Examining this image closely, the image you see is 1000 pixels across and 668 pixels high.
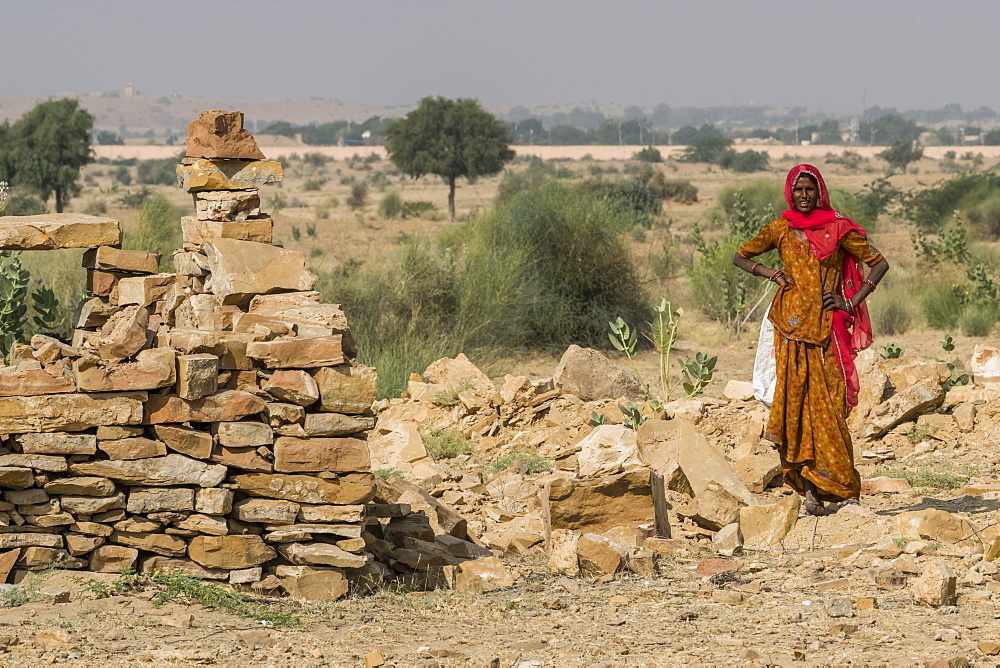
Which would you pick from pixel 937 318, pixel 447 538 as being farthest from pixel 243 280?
pixel 937 318

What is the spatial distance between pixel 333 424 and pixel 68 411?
117 centimetres

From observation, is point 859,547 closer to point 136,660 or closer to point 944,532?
point 944,532

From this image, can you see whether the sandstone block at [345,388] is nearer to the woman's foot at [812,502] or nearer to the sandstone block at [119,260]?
the sandstone block at [119,260]

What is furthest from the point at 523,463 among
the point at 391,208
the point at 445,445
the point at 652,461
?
the point at 391,208

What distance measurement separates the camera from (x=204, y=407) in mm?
5152

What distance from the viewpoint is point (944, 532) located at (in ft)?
18.8

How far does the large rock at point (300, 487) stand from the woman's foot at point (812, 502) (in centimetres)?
264

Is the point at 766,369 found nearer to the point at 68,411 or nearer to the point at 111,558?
the point at 111,558

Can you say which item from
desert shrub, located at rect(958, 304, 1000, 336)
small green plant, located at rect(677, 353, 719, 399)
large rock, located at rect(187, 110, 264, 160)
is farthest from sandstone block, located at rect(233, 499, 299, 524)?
desert shrub, located at rect(958, 304, 1000, 336)

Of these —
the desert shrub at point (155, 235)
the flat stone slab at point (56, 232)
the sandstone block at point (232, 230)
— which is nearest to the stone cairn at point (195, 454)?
the flat stone slab at point (56, 232)

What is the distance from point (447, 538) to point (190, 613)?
178cm

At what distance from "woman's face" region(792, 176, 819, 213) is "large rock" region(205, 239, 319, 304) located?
272cm

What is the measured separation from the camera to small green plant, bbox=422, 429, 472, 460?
905 cm

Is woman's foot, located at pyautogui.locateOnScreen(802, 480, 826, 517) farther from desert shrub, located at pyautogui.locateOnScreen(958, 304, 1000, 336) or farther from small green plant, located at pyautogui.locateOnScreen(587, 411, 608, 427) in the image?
desert shrub, located at pyautogui.locateOnScreen(958, 304, 1000, 336)
